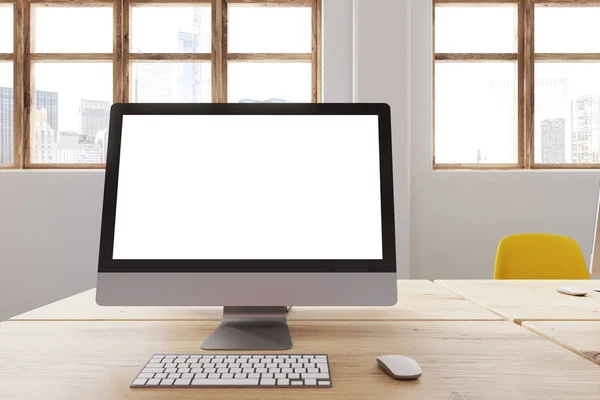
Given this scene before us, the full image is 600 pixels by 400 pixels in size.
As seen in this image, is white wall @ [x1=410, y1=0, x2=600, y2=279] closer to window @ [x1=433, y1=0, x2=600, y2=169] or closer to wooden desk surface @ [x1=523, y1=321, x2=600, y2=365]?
window @ [x1=433, y1=0, x2=600, y2=169]

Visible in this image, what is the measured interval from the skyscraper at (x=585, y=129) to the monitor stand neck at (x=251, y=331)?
3257mm

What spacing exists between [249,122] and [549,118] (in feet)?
10.5

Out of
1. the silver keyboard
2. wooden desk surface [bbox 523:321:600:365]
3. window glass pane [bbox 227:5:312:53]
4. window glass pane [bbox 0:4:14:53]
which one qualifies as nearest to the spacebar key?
the silver keyboard

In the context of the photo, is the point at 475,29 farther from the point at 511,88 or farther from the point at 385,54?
the point at 385,54

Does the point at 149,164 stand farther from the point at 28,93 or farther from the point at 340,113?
the point at 28,93

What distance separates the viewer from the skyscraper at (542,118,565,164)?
3.38 meters

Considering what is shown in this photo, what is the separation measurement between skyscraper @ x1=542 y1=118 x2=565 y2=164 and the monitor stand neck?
10.2ft

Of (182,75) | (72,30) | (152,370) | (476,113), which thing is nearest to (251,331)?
(152,370)

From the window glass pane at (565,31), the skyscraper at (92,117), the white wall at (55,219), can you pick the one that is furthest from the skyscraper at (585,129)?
the skyscraper at (92,117)

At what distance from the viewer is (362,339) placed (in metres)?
0.94

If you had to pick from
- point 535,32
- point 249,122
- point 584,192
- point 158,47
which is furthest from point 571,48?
point 249,122

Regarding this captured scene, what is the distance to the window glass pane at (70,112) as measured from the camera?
3416mm

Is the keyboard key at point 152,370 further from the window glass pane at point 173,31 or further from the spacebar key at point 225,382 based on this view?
the window glass pane at point 173,31

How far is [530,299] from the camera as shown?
1337 mm
